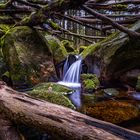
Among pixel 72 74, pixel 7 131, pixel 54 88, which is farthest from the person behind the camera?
pixel 72 74

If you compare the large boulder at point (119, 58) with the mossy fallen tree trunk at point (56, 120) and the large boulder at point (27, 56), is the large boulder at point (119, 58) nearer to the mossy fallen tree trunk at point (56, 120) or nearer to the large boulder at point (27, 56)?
the large boulder at point (27, 56)

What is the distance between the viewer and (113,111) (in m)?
6.09

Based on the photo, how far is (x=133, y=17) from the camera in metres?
8.91

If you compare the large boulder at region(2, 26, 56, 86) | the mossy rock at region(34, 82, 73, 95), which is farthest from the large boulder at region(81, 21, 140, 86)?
the large boulder at region(2, 26, 56, 86)

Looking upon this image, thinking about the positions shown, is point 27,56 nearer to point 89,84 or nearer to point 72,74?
point 72,74

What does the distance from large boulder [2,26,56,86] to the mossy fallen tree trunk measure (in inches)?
211

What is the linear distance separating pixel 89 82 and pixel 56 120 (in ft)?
21.5

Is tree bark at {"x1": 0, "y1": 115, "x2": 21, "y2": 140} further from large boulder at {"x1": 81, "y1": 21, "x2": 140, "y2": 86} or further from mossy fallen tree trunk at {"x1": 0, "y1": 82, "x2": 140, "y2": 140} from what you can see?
large boulder at {"x1": 81, "y1": 21, "x2": 140, "y2": 86}

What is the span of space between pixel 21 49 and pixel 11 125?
242 inches

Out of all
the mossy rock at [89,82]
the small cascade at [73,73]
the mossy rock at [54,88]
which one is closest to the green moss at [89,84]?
the mossy rock at [89,82]

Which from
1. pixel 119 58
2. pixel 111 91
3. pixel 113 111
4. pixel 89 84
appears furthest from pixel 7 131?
pixel 119 58

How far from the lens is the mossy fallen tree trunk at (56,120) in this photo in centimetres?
242

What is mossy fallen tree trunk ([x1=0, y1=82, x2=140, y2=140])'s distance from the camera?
7.96ft

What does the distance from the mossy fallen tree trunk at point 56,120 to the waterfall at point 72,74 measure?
6619 millimetres
